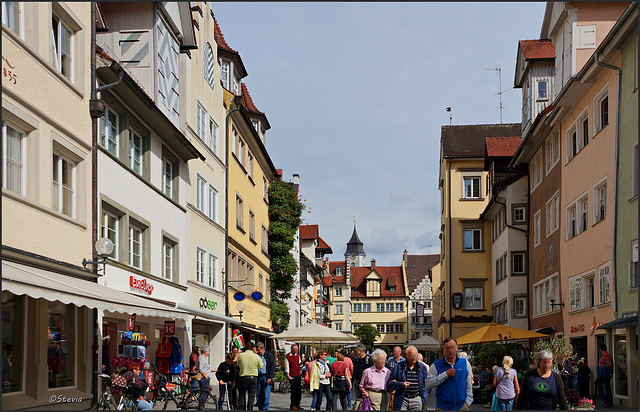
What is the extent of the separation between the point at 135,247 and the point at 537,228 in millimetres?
21046

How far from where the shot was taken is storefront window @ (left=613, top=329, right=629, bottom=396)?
22.6 m

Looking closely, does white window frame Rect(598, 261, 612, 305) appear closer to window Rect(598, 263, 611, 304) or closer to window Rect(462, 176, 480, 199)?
window Rect(598, 263, 611, 304)

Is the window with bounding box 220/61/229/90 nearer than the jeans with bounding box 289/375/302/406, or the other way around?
the jeans with bounding box 289/375/302/406

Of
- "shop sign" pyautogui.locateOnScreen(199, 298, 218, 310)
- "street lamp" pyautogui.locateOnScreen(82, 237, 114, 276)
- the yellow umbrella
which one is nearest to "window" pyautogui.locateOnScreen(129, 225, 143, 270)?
"street lamp" pyautogui.locateOnScreen(82, 237, 114, 276)

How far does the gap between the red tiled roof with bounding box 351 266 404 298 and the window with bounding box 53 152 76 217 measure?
354 feet

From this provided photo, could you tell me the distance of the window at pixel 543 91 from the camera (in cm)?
3853

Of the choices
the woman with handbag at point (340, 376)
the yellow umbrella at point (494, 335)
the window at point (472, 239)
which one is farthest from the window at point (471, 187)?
the woman with handbag at point (340, 376)

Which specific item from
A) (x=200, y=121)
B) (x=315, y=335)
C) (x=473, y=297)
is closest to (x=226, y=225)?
(x=200, y=121)

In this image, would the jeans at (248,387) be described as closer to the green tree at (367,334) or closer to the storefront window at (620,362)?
the storefront window at (620,362)

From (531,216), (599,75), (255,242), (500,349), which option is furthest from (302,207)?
(599,75)

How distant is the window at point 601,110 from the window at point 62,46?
15.5 m

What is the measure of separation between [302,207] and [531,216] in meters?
15.5

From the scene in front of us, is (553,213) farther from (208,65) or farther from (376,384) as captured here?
(376,384)

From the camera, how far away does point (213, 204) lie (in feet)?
105
